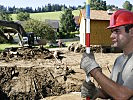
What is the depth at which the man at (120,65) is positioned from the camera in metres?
2.55

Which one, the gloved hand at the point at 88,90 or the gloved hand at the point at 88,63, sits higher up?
the gloved hand at the point at 88,63

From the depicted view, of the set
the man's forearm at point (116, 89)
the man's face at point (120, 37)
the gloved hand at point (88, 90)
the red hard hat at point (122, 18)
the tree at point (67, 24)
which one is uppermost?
the red hard hat at point (122, 18)

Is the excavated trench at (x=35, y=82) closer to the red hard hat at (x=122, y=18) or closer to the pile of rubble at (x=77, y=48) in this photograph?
the pile of rubble at (x=77, y=48)

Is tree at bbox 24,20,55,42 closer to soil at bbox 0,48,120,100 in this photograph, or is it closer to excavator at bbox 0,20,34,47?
excavator at bbox 0,20,34,47

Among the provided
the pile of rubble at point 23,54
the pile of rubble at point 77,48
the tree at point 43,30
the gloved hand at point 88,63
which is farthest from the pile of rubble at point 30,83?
the tree at point 43,30

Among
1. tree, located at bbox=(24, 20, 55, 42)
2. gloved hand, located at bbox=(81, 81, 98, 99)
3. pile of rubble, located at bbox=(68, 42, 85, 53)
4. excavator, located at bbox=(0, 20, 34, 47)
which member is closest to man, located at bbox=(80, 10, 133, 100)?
gloved hand, located at bbox=(81, 81, 98, 99)

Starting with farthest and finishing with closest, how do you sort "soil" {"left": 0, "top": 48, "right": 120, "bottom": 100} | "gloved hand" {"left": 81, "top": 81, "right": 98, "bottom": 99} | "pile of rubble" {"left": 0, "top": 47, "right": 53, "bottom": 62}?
"pile of rubble" {"left": 0, "top": 47, "right": 53, "bottom": 62} → "soil" {"left": 0, "top": 48, "right": 120, "bottom": 100} → "gloved hand" {"left": 81, "top": 81, "right": 98, "bottom": 99}

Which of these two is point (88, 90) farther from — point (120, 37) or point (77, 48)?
point (77, 48)

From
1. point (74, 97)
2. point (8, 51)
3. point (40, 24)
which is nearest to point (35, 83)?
point (74, 97)

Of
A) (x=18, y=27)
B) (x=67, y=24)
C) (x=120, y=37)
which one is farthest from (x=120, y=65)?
(x=67, y=24)

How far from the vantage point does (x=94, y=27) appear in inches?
947

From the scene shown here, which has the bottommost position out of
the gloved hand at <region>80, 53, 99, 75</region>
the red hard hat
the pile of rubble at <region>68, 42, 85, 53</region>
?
the pile of rubble at <region>68, 42, 85, 53</region>

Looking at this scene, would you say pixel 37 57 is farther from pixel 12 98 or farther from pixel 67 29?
pixel 67 29

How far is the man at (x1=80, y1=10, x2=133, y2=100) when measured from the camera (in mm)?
2547
